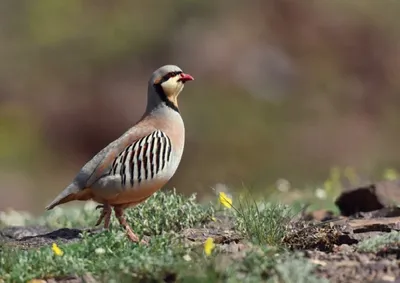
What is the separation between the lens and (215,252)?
6.63m

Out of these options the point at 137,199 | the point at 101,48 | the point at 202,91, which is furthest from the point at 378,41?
the point at 137,199

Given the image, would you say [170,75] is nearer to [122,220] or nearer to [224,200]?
[122,220]

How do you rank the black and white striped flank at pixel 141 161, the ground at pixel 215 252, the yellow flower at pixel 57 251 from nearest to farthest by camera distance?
the ground at pixel 215 252 → the yellow flower at pixel 57 251 → the black and white striped flank at pixel 141 161

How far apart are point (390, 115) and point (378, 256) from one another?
56.9ft

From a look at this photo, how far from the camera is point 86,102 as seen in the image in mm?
24047

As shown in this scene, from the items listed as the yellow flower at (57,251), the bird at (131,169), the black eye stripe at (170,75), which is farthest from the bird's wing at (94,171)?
the yellow flower at (57,251)

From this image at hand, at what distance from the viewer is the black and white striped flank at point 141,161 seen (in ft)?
27.3

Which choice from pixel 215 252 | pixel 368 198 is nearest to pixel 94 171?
pixel 215 252

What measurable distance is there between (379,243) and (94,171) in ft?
8.77

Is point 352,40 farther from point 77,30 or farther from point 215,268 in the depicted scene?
point 215,268

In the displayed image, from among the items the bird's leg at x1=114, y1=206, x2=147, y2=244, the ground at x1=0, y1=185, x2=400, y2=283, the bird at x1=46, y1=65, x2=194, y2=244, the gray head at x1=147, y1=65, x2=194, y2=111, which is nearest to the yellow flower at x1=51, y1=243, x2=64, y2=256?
the ground at x1=0, y1=185, x2=400, y2=283

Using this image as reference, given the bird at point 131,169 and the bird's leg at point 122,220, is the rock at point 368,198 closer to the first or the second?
the bird at point 131,169

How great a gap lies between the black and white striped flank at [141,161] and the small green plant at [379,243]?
210 cm

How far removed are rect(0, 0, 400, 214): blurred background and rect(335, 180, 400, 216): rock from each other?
9.35m
